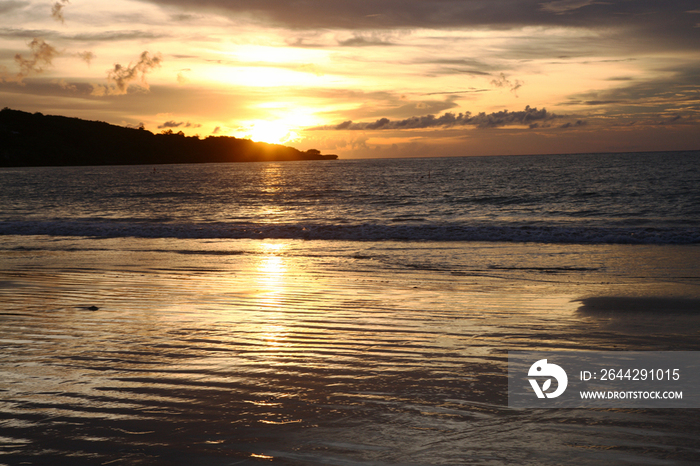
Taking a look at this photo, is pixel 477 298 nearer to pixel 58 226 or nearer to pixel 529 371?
pixel 529 371

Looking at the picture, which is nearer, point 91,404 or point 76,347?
point 91,404

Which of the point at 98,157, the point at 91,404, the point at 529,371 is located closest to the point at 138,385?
the point at 91,404

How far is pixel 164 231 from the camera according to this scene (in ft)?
74.2

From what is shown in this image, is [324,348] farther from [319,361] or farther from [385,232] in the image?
[385,232]

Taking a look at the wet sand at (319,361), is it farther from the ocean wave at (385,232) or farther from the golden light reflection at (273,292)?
the ocean wave at (385,232)

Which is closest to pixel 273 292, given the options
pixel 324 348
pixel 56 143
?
pixel 324 348

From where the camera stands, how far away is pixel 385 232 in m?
21.2

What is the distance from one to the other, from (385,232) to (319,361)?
1616cm

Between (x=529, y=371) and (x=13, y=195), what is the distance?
57.9 m

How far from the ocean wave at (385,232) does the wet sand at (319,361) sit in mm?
7051

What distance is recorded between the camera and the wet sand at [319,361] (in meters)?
3.46

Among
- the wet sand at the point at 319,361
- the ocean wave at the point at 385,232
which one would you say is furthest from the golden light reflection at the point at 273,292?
the ocean wave at the point at 385,232

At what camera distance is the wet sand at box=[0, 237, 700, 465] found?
136 inches

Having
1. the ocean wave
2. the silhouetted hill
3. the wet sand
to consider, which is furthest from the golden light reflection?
the silhouetted hill
